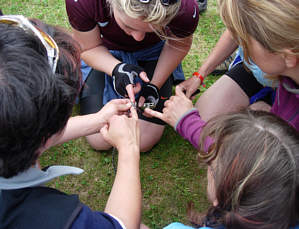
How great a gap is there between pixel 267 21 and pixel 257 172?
0.61m

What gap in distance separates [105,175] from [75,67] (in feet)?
4.18

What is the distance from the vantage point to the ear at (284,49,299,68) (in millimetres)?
1236

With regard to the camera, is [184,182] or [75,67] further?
[184,182]

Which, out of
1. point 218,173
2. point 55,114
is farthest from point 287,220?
point 55,114

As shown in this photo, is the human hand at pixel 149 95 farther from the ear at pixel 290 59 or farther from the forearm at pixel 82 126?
the ear at pixel 290 59

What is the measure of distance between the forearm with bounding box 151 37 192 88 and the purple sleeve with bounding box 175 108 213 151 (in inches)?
23.0

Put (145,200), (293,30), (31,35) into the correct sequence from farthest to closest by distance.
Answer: (145,200) < (293,30) < (31,35)

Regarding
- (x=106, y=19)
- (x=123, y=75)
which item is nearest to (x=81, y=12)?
(x=106, y=19)

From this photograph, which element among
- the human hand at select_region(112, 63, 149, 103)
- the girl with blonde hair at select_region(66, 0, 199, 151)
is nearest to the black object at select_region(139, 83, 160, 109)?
the girl with blonde hair at select_region(66, 0, 199, 151)

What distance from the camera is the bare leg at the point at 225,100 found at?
2131 mm

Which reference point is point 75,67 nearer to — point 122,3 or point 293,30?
point 122,3

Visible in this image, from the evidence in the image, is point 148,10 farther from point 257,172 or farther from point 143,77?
point 257,172

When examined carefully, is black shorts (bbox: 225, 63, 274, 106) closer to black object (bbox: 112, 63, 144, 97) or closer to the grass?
the grass

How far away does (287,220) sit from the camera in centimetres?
107
